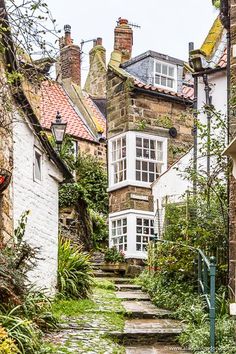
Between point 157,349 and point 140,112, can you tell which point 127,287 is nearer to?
point 157,349

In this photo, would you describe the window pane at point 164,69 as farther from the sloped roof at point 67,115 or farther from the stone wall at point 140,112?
the sloped roof at point 67,115

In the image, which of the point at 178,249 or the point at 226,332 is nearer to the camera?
the point at 226,332

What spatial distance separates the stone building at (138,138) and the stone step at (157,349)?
1017cm

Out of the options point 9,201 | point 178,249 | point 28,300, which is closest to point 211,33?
point 178,249

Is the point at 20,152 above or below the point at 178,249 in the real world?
above

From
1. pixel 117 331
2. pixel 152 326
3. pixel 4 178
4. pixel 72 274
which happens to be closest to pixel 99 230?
pixel 72 274

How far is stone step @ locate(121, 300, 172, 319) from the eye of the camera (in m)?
11.2

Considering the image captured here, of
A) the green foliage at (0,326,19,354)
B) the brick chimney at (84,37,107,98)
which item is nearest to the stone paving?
the green foliage at (0,326,19,354)

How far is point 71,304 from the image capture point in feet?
38.1

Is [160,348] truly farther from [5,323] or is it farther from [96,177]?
[96,177]

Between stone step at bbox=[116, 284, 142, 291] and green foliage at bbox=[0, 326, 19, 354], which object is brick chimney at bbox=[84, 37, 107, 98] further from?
green foliage at bbox=[0, 326, 19, 354]

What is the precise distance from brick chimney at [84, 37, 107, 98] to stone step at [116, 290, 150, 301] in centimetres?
1704

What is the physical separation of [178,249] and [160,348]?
3.82 m

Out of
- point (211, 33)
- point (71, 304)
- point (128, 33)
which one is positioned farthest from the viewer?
point (128, 33)
